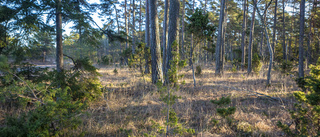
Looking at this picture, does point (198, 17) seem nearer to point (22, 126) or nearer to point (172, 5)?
point (172, 5)

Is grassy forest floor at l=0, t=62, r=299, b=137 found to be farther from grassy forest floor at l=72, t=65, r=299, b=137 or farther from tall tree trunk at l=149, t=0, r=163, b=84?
tall tree trunk at l=149, t=0, r=163, b=84

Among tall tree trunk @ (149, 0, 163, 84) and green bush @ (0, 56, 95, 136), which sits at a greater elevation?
tall tree trunk @ (149, 0, 163, 84)

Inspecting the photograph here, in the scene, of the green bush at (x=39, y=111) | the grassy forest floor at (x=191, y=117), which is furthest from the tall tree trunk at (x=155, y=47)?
the green bush at (x=39, y=111)

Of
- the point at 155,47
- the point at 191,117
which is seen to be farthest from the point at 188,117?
the point at 155,47

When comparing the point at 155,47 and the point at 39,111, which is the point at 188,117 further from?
the point at 155,47

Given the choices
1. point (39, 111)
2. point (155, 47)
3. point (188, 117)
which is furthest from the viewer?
point (155, 47)

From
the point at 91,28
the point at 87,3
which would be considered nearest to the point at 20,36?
the point at 91,28

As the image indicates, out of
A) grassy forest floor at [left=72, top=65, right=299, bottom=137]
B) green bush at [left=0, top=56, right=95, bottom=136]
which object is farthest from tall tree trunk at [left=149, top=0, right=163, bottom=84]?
green bush at [left=0, top=56, right=95, bottom=136]

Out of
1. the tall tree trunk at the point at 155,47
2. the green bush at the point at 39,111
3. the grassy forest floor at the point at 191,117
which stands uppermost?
the tall tree trunk at the point at 155,47

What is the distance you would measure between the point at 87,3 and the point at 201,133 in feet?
16.5

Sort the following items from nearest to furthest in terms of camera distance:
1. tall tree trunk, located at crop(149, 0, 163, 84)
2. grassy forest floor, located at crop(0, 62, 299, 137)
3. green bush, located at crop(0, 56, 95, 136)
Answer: green bush, located at crop(0, 56, 95, 136)
grassy forest floor, located at crop(0, 62, 299, 137)
tall tree trunk, located at crop(149, 0, 163, 84)

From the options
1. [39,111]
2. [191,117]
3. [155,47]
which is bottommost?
[191,117]

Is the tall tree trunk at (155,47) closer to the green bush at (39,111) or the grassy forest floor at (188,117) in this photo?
the grassy forest floor at (188,117)

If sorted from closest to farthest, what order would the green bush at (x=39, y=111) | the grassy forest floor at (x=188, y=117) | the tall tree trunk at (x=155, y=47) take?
the green bush at (x=39, y=111), the grassy forest floor at (x=188, y=117), the tall tree trunk at (x=155, y=47)
